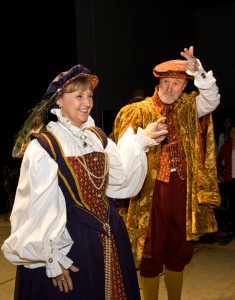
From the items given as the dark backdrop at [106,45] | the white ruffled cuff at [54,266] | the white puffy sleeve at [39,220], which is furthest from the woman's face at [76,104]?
the dark backdrop at [106,45]

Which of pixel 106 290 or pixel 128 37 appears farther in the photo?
pixel 128 37

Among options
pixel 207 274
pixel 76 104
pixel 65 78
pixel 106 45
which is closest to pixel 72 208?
pixel 76 104

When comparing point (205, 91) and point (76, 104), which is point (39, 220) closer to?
point (76, 104)

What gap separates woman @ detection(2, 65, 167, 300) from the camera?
61.3 inches

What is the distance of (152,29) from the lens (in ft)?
24.1

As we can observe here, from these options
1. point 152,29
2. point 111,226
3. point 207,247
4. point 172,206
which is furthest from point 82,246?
point 152,29

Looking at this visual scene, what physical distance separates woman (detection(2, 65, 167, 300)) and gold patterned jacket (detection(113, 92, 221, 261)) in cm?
57

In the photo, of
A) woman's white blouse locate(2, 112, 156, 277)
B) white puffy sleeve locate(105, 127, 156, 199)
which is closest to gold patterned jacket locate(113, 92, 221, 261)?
white puffy sleeve locate(105, 127, 156, 199)

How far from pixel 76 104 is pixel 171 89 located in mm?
926

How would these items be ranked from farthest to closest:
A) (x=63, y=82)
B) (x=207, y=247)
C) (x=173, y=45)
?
(x=173, y=45)
(x=207, y=247)
(x=63, y=82)

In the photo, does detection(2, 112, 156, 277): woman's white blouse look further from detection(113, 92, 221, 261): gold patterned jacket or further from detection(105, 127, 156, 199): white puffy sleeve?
detection(113, 92, 221, 261): gold patterned jacket

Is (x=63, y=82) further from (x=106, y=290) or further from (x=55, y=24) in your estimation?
(x=55, y=24)

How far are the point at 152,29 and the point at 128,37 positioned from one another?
0.73 meters

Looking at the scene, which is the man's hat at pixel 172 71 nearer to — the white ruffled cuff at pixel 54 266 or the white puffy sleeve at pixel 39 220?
the white puffy sleeve at pixel 39 220
